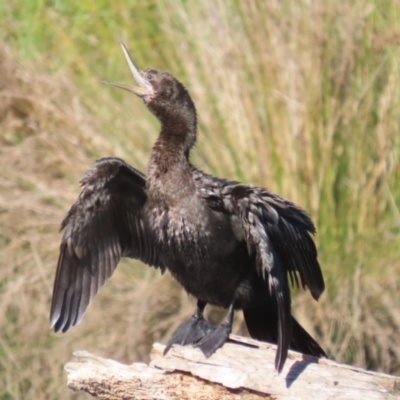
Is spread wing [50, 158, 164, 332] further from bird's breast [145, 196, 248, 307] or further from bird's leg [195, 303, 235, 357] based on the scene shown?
bird's leg [195, 303, 235, 357]

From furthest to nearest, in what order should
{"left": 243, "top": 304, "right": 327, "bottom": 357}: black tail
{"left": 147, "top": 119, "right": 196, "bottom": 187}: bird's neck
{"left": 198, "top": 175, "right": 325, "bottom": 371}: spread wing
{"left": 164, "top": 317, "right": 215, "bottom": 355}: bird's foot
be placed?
1. {"left": 243, "top": 304, "right": 327, "bottom": 357}: black tail
2. {"left": 147, "top": 119, "right": 196, "bottom": 187}: bird's neck
3. {"left": 164, "top": 317, "right": 215, "bottom": 355}: bird's foot
4. {"left": 198, "top": 175, "right": 325, "bottom": 371}: spread wing

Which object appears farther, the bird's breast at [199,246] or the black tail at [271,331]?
the black tail at [271,331]

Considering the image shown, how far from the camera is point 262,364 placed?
163 inches

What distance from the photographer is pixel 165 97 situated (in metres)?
4.85

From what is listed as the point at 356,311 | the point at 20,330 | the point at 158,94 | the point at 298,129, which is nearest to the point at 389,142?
the point at 298,129

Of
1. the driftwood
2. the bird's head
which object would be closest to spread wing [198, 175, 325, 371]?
the driftwood

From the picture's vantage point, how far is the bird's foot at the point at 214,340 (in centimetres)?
427

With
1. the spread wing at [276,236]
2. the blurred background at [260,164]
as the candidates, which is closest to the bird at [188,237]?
the spread wing at [276,236]

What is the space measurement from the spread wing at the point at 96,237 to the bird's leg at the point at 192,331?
1.09 ft

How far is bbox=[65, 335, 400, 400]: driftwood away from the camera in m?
3.94

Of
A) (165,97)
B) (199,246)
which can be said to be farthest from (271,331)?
(165,97)

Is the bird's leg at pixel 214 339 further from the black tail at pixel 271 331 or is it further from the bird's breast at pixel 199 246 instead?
the black tail at pixel 271 331

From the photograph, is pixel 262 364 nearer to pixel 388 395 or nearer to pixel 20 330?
pixel 388 395

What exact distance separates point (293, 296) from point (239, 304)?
1488 millimetres
